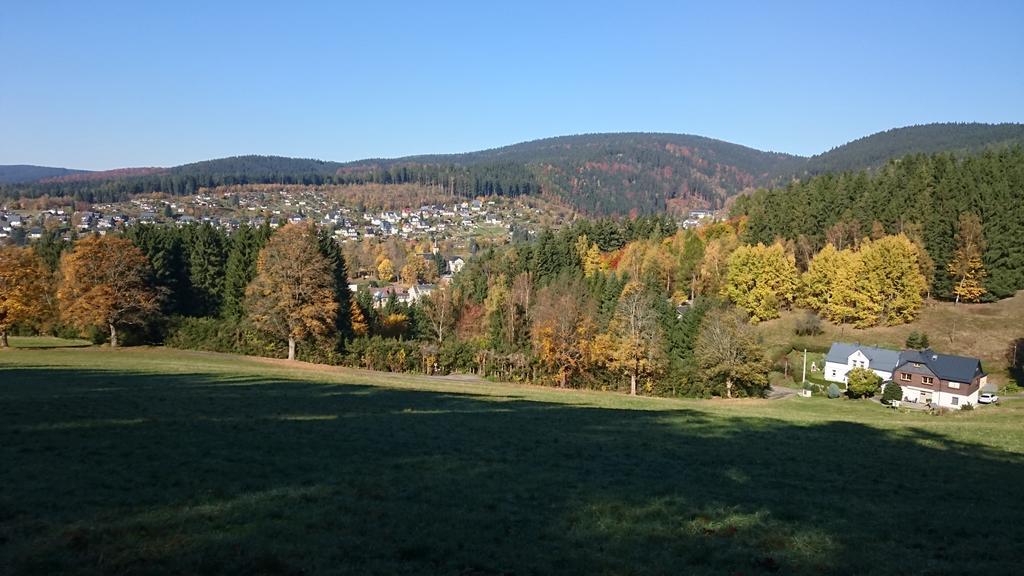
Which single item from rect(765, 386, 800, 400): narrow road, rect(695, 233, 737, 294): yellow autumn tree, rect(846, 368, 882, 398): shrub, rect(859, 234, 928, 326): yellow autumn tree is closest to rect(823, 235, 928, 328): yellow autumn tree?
rect(859, 234, 928, 326): yellow autumn tree

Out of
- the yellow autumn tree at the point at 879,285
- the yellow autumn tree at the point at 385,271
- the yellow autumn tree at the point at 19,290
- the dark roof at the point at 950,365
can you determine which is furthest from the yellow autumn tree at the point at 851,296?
the yellow autumn tree at the point at 385,271

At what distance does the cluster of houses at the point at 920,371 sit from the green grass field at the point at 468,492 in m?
45.0

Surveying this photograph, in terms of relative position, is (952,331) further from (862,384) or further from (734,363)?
(734,363)

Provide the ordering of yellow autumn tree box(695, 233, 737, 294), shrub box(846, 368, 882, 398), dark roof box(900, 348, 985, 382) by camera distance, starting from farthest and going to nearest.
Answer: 1. yellow autumn tree box(695, 233, 737, 294)
2. dark roof box(900, 348, 985, 382)
3. shrub box(846, 368, 882, 398)

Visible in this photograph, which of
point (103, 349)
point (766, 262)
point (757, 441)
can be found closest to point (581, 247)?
point (766, 262)

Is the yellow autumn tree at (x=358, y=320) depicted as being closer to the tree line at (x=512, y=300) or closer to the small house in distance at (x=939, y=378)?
the tree line at (x=512, y=300)

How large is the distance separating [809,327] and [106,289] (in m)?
79.0

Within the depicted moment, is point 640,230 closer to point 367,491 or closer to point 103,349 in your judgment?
point 103,349

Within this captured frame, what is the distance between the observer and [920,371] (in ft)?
222

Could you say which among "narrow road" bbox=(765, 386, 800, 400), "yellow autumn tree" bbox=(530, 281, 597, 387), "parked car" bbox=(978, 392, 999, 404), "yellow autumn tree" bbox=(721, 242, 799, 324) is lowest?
"narrow road" bbox=(765, 386, 800, 400)

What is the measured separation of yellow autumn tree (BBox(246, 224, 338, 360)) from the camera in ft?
188

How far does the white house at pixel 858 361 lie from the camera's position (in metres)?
72.0

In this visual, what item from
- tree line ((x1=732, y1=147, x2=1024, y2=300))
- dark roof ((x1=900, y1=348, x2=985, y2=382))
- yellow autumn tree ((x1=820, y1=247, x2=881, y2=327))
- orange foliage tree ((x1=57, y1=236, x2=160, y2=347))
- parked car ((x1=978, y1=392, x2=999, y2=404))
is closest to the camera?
orange foliage tree ((x1=57, y1=236, x2=160, y2=347))

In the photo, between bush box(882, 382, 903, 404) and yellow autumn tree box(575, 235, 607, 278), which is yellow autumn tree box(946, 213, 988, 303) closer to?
bush box(882, 382, 903, 404)
